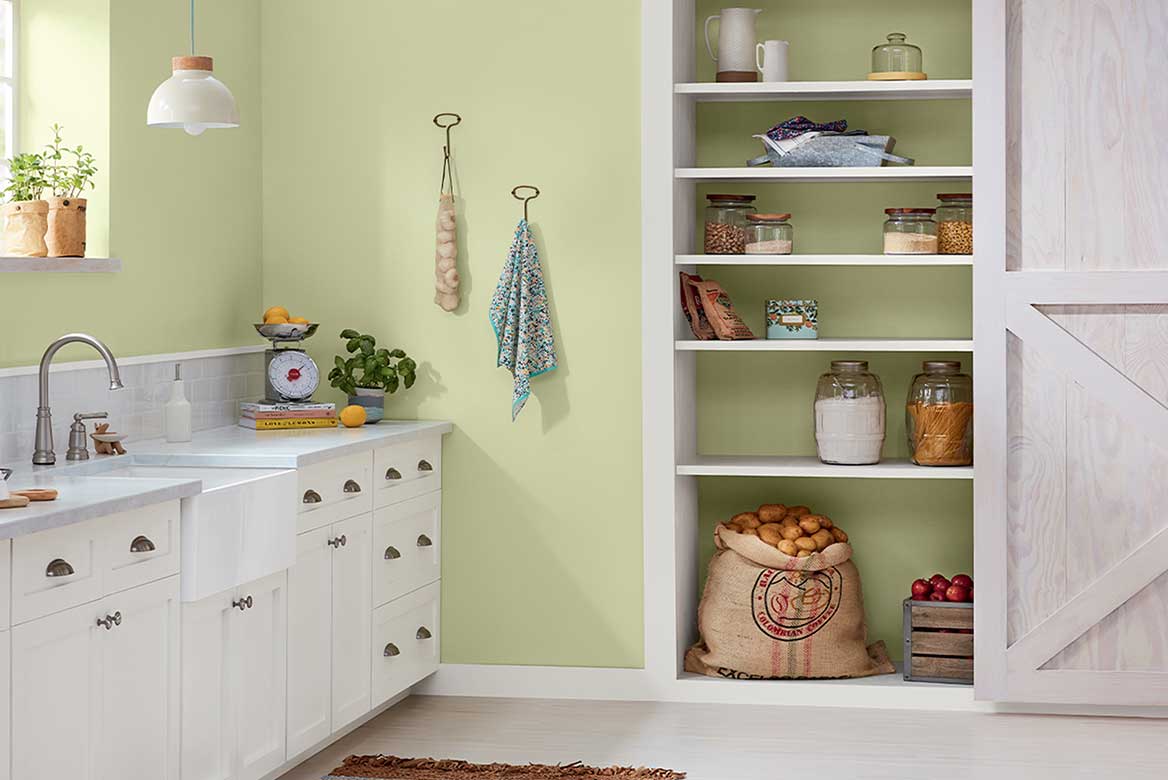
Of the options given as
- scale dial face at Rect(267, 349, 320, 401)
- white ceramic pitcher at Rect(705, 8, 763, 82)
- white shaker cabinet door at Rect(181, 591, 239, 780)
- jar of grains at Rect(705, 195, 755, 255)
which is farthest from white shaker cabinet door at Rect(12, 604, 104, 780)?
white ceramic pitcher at Rect(705, 8, 763, 82)

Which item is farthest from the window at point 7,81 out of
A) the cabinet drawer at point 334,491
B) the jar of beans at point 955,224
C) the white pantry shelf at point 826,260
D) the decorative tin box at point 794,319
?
the jar of beans at point 955,224

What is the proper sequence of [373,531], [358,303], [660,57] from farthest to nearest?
[358,303] < [660,57] < [373,531]

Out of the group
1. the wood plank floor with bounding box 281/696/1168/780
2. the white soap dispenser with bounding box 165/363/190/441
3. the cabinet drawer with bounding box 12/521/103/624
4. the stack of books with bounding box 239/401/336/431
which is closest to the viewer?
the cabinet drawer with bounding box 12/521/103/624

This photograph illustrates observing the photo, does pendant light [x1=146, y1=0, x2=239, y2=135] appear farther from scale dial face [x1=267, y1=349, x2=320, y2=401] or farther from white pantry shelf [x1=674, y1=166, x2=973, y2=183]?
white pantry shelf [x1=674, y1=166, x2=973, y2=183]

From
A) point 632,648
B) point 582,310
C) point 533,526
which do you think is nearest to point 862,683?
point 632,648

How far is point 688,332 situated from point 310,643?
164cm

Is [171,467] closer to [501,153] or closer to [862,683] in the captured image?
[501,153]

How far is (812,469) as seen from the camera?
454 centimetres

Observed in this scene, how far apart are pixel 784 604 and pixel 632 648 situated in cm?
50

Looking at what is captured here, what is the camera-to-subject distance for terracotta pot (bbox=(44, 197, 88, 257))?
12.3 ft

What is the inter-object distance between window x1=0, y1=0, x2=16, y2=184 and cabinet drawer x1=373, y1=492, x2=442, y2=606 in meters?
1.40

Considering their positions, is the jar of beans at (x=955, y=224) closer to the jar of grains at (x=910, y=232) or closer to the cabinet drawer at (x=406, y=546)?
the jar of grains at (x=910, y=232)

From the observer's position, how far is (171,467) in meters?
3.77

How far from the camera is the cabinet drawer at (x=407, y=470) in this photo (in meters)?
4.27
